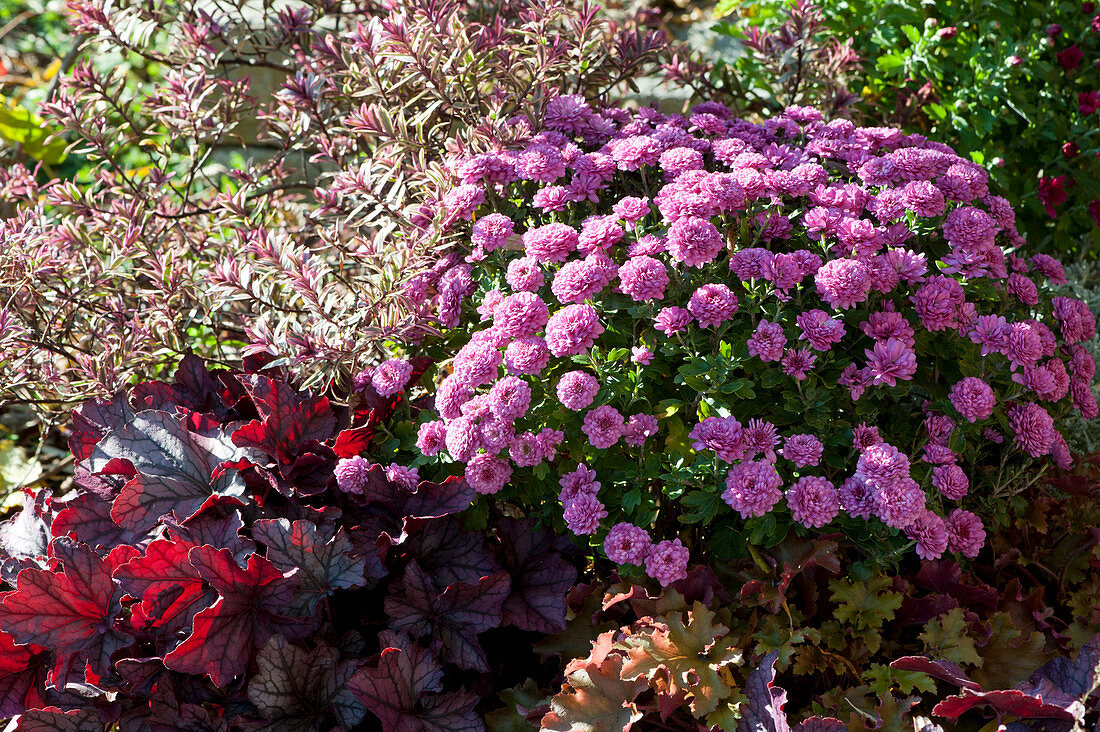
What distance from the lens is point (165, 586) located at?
192cm

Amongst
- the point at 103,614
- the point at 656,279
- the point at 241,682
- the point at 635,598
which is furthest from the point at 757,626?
the point at 103,614

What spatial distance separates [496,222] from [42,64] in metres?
5.77

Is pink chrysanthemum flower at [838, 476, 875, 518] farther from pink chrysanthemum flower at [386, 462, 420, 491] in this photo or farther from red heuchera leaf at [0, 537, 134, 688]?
red heuchera leaf at [0, 537, 134, 688]

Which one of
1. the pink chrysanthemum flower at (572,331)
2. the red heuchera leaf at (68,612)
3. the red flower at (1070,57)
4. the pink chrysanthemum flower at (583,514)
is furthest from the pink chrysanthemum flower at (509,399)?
the red flower at (1070,57)

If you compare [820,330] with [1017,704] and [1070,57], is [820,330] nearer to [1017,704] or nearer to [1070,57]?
[1017,704]

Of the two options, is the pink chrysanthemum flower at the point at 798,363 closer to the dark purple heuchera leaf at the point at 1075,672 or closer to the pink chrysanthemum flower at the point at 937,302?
the pink chrysanthemum flower at the point at 937,302

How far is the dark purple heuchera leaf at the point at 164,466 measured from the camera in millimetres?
2139

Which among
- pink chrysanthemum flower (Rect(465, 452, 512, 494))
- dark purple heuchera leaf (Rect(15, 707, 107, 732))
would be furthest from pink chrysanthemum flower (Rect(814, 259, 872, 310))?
dark purple heuchera leaf (Rect(15, 707, 107, 732))

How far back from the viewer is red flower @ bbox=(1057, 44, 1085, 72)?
11.0ft

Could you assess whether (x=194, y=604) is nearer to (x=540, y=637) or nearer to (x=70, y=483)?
(x=540, y=637)

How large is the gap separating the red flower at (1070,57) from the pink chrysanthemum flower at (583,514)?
2822mm

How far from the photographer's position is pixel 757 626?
7.06ft

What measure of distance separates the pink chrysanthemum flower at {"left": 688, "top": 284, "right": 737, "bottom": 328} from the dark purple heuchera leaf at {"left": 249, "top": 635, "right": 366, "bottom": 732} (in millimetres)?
1192

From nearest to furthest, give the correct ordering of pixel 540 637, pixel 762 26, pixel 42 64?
pixel 540 637, pixel 762 26, pixel 42 64
